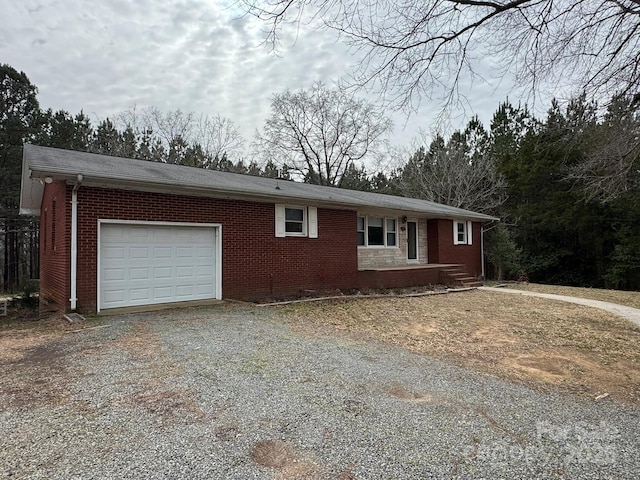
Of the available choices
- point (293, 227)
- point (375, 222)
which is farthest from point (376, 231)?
point (293, 227)

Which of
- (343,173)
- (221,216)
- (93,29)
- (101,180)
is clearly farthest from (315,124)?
(101,180)

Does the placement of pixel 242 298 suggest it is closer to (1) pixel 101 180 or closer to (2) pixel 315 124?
(1) pixel 101 180

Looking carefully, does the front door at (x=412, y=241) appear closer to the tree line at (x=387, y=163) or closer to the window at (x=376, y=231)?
the window at (x=376, y=231)

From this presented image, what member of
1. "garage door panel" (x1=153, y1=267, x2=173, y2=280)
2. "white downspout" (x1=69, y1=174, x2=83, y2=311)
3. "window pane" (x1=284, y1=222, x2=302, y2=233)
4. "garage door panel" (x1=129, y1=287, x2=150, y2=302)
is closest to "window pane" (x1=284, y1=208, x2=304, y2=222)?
"window pane" (x1=284, y1=222, x2=302, y2=233)

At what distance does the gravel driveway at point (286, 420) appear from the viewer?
262 centimetres

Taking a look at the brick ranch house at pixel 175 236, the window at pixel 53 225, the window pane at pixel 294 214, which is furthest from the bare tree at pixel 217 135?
the window at pixel 53 225

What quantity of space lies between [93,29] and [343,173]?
23034mm

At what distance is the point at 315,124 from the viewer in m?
31.6

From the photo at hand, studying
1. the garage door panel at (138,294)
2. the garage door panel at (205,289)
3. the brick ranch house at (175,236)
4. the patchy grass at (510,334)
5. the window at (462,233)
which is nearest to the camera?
the patchy grass at (510,334)

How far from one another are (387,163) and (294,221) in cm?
2258

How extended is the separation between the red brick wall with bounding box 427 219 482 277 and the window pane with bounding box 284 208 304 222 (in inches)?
298

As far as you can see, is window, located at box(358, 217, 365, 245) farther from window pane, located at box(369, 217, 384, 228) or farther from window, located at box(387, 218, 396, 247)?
window, located at box(387, 218, 396, 247)

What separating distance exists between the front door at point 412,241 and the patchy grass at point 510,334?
5.04 meters

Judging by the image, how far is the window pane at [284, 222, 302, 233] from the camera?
11304 mm
